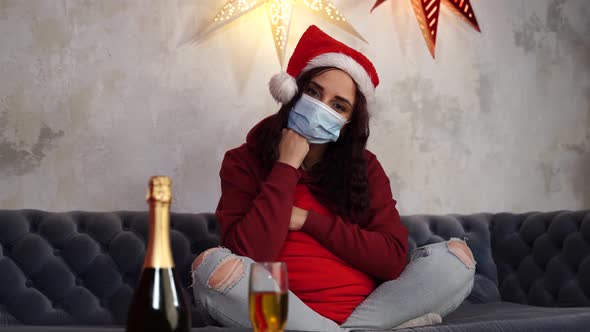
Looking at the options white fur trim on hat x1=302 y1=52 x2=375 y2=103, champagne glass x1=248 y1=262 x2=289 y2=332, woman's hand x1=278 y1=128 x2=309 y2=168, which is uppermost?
white fur trim on hat x1=302 y1=52 x2=375 y2=103

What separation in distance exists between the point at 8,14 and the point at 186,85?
57 cm

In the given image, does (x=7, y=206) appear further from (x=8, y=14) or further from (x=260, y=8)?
(x=260, y=8)

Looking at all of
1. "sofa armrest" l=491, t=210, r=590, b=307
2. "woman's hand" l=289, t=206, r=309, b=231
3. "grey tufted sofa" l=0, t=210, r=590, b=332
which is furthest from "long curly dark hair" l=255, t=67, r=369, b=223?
"sofa armrest" l=491, t=210, r=590, b=307

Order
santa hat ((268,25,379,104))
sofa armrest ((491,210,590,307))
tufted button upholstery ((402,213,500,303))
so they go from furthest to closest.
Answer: tufted button upholstery ((402,213,500,303)) < sofa armrest ((491,210,590,307)) < santa hat ((268,25,379,104))

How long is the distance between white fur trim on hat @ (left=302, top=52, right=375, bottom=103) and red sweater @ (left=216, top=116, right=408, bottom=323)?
11.7 inches

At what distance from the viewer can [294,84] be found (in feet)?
6.57

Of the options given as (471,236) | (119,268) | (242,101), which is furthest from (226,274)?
(471,236)

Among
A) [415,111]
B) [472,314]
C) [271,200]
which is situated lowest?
[472,314]

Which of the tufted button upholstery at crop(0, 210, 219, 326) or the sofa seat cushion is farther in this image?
the tufted button upholstery at crop(0, 210, 219, 326)

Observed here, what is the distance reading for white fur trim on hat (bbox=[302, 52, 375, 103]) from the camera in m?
2.04

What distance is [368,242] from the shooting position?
1.91 m

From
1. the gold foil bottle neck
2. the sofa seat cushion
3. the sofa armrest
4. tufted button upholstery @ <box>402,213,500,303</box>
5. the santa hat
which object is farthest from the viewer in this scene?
tufted button upholstery @ <box>402,213,500,303</box>

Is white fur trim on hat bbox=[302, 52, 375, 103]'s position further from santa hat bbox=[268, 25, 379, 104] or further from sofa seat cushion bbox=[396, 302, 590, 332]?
sofa seat cushion bbox=[396, 302, 590, 332]

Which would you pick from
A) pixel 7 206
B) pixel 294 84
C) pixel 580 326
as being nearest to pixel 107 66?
pixel 7 206
